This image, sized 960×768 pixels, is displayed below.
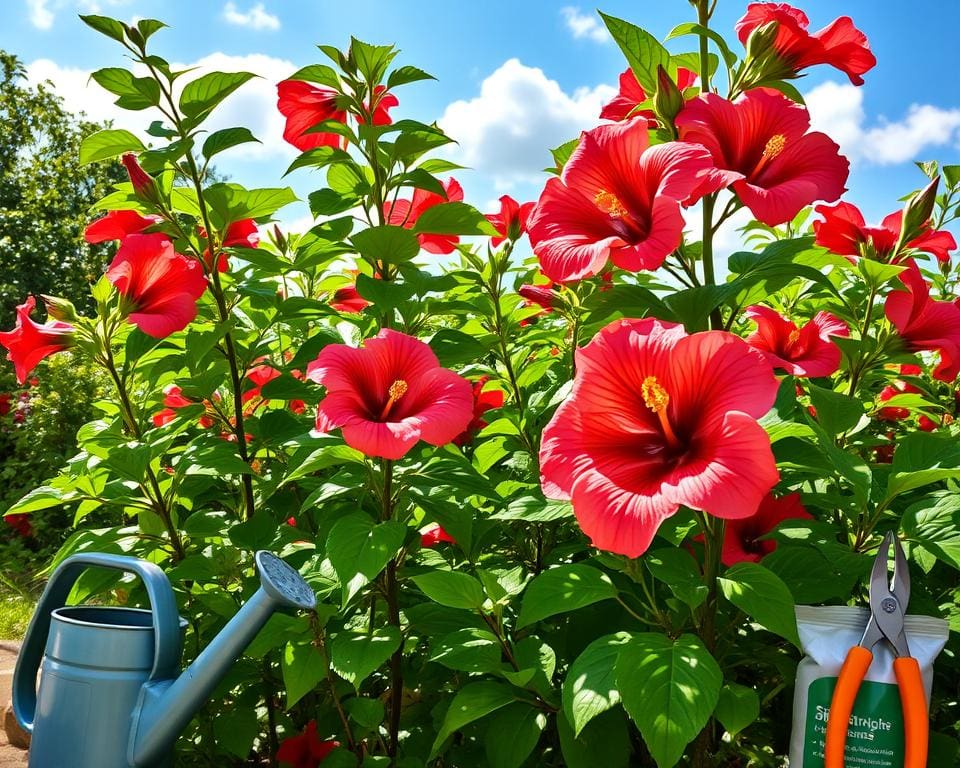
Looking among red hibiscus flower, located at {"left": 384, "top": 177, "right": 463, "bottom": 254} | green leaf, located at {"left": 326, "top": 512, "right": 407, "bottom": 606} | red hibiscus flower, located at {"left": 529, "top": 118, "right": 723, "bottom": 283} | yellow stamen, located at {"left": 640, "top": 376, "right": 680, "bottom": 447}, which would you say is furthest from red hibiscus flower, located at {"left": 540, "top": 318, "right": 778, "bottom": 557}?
red hibiscus flower, located at {"left": 384, "top": 177, "right": 463, "bottom": 254}

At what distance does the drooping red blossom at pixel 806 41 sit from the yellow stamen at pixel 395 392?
707 mm

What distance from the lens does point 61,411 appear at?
18.9 feet

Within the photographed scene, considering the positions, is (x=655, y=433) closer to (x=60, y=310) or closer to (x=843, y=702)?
(x=843, y=702)

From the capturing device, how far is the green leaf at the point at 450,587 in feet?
4.03

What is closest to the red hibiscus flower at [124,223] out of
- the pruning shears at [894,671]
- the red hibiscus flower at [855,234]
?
the red hibiscus flower at [855,234]

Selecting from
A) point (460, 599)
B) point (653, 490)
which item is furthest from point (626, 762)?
point (653, 490)

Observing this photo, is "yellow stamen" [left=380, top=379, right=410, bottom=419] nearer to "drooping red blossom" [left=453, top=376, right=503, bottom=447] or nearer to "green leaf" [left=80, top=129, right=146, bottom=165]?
"drooping red blossom" [left=453, top=376, right=503, bottom=447]

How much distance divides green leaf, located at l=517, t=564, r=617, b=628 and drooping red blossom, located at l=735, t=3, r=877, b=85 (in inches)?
29.7

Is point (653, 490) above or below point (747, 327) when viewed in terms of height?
below

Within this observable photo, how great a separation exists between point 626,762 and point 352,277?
1348mm

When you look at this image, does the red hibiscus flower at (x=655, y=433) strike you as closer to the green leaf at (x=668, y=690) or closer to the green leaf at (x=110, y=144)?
the green leaf at (x=668, y=690)

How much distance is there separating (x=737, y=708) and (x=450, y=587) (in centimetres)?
41

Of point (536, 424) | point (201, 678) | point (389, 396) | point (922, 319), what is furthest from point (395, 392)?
point (922, 319)

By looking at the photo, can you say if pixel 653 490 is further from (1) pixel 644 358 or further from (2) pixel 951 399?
(2) pixel 951 399
